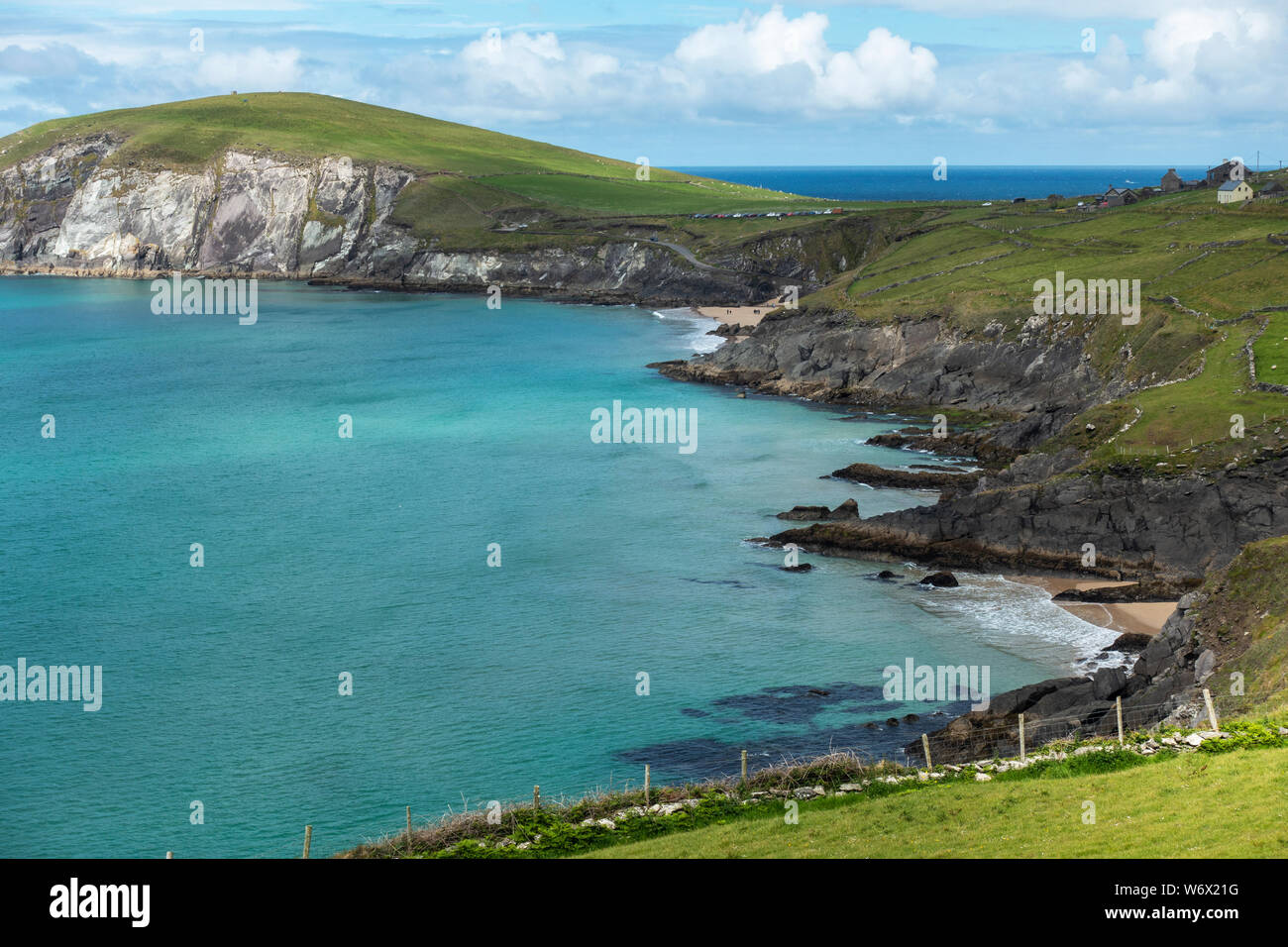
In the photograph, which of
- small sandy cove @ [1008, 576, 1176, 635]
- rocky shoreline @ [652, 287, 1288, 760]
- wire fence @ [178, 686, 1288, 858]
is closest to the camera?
wire fence @ [178, 686, 1288, 858]

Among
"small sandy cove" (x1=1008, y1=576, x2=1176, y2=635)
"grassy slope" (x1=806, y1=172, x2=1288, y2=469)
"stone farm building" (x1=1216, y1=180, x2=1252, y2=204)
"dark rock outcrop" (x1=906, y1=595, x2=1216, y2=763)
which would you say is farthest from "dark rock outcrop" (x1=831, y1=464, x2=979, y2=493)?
"stone farm building" (x1=1216, y1=180, x2=1252, y2=204)

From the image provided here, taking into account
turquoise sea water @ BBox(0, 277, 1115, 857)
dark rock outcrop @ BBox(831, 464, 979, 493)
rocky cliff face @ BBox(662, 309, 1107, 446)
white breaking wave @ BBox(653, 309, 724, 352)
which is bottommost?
turquoise sea water @ BBox(0, 277, 1115, 857)

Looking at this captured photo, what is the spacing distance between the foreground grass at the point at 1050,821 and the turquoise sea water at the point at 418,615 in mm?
12417

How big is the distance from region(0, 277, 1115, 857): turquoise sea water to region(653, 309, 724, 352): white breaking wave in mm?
27685

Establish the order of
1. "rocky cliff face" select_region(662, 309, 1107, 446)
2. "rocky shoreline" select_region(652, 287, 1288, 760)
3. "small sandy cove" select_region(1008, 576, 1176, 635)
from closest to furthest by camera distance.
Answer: "rocky shoreline" select_region(652, 287, 1288, 760) < "small sandy cove" select_region(1008, 576, 1176, 635) < "rocky cliff face" select_region(662, 309, 1107, 446)

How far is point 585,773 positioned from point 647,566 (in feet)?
73.2

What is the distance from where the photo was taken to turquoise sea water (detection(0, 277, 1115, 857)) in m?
40.8

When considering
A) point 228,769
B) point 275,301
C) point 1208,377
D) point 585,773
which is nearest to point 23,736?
point 228,769

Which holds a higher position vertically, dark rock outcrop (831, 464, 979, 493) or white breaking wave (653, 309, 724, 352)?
white breaking wave (653, 309, 724, 352)

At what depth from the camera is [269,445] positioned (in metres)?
92.4

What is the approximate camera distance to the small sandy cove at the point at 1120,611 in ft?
171

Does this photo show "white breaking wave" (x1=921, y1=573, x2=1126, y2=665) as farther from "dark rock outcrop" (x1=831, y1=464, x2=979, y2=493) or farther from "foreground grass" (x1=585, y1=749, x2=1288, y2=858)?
"foreground grass" (x1=585, y1=749, x2=1288, y2=858)

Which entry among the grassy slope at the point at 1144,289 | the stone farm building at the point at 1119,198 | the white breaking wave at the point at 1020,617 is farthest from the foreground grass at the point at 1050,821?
the stone farm building at the point at 1119,198

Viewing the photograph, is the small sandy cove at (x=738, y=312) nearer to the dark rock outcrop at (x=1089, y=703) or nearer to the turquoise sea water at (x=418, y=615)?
the turquoise sea water at (x=418, y=615)
